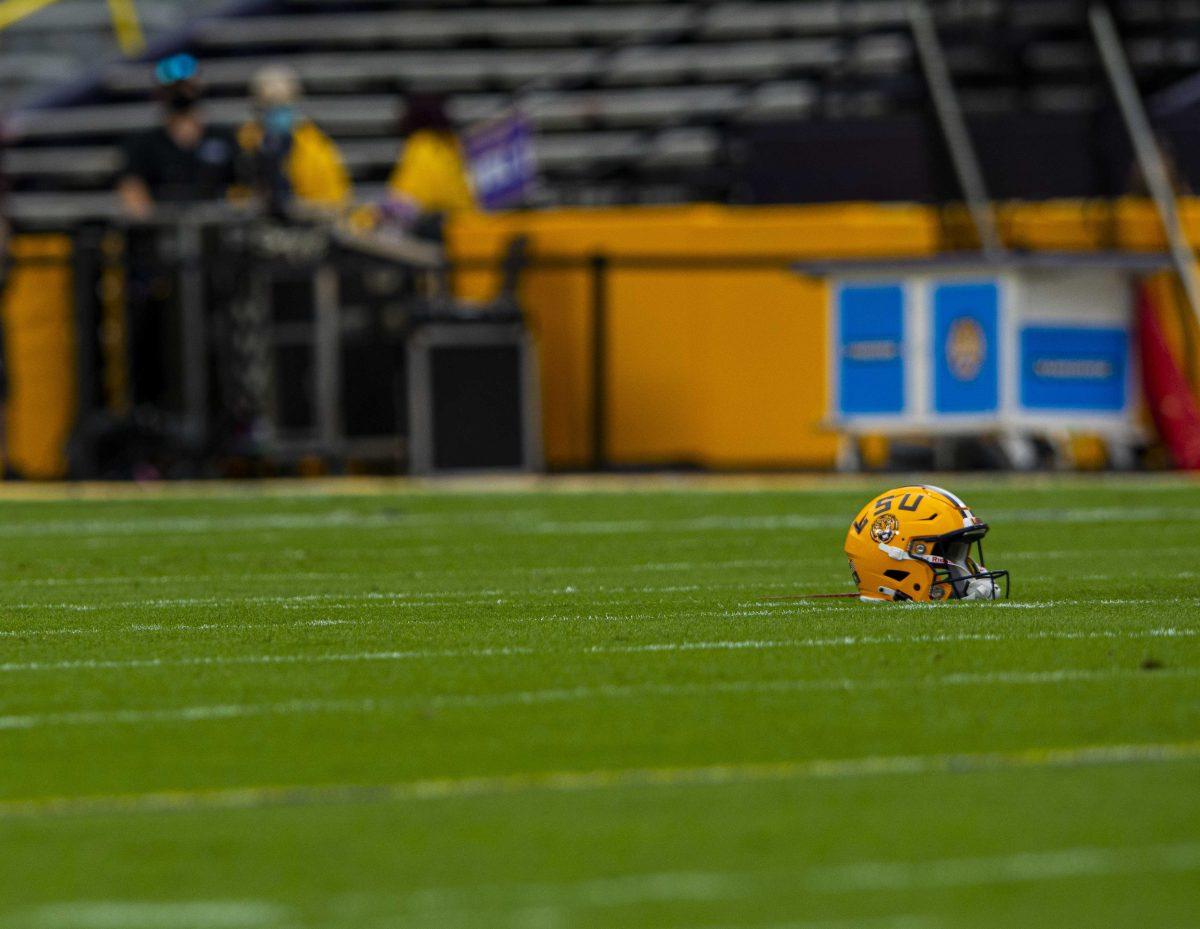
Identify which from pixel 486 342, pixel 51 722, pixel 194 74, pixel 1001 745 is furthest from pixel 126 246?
pixel 1001 745

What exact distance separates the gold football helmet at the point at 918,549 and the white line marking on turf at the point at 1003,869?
12.7ft

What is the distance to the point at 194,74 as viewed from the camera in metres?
17.6

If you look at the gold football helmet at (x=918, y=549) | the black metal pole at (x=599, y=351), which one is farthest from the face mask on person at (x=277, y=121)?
the gold football helmet at (x=918, y=549)

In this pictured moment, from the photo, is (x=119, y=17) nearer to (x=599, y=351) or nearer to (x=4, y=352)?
(x=4, y=352)

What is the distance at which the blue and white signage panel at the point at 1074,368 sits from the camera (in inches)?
709

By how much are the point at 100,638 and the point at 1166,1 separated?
17.0 meters

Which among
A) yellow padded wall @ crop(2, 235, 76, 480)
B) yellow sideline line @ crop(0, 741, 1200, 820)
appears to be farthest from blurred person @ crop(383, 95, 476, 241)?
yellow sideline line @ crop(0, 741, 1200, 820)

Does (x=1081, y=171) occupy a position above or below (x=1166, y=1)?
below

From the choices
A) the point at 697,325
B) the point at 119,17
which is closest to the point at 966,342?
the point at 697,325

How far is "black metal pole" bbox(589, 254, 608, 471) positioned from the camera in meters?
18.4

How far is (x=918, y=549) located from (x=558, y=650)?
158cm

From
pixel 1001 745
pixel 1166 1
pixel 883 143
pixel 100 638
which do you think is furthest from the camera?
pixel 1166 1

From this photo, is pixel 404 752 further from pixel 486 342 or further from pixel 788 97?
pixel 788 97

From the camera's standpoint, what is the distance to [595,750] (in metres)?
6.23
